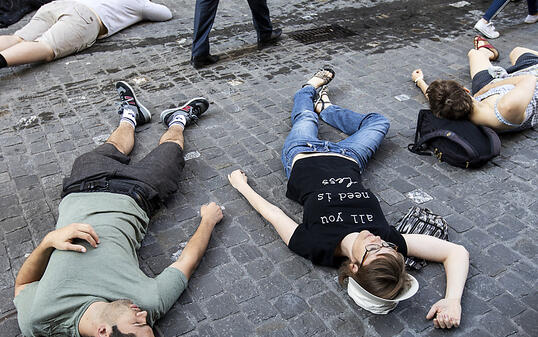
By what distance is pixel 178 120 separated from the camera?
465 centimetres

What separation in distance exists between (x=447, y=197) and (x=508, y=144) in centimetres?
116

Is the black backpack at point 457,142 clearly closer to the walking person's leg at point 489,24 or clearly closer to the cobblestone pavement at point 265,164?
the cobblestone pavement at point 265,164

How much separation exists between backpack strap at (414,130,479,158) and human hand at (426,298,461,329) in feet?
5.38

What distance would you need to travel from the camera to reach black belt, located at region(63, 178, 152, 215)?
3451 mm

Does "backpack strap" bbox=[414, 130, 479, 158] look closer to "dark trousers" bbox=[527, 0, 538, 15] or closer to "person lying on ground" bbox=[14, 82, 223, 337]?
"person lying on ground" bbox=[14, 82, 223, 337]

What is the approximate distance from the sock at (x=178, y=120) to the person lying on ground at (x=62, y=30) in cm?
244

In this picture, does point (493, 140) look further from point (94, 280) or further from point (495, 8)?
point (94, 280)

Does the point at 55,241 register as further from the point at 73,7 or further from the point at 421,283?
the point at 73,7

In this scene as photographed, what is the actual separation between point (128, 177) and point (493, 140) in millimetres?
3132

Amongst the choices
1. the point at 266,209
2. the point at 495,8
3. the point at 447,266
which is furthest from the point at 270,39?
the point at 447,266

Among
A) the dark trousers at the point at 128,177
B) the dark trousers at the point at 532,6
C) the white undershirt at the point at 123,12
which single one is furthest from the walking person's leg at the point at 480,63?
the white undershirt at the point at 123,12

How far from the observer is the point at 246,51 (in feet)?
21.3

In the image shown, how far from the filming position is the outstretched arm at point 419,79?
5387 millimetres

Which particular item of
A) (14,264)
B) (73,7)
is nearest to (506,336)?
(14,264)
